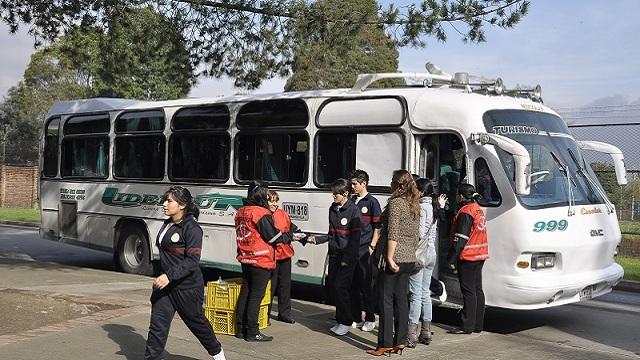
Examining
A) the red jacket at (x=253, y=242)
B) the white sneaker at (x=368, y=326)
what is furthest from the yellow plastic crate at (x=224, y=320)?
the white sneaker at (x=368, y=326)

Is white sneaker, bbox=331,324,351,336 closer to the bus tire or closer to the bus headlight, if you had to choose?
the bus headlight

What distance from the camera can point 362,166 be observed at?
33.7ft

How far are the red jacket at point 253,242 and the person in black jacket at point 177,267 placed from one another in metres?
1.59

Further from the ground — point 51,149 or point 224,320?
point 51,149

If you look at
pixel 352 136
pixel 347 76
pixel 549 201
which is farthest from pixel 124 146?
pixel 347 76

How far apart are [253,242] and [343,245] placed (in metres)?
1.06

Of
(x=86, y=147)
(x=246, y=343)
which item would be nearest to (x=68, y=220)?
(x=86, y=147)

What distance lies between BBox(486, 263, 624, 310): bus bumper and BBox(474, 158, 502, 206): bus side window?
923 mm

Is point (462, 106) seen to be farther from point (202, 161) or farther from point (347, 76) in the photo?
point (347, 76)

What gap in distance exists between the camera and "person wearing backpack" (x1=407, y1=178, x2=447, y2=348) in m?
8.00

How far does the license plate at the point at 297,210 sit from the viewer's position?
10.9 meters

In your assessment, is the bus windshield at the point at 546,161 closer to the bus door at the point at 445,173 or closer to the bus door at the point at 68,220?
the bus door at the point at 445,173

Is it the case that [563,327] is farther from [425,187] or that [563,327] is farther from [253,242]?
[253,242]

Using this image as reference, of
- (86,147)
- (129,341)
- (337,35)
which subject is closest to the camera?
Result: (129,341)
